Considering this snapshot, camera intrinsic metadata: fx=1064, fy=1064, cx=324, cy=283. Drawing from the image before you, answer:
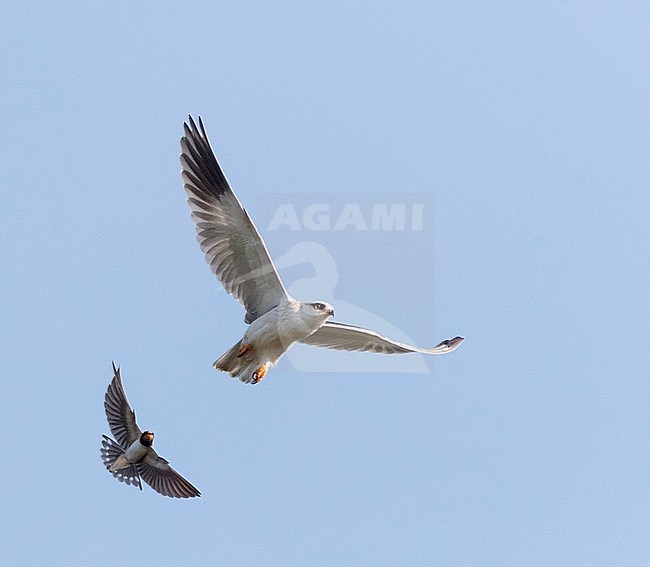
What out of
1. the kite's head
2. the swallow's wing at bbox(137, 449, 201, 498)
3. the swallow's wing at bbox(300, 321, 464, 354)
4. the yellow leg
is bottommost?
the swallow's wing at bbox(137, 449, 201, 498)

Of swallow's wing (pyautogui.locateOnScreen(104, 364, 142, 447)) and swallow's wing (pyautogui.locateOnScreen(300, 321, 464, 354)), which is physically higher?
swallow's wing (pyautogui.locateOnScreen(300, 321, 464, 354))

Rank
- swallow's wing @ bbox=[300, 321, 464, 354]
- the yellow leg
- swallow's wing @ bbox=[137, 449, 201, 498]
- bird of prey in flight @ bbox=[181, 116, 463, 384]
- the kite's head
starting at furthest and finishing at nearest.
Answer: swallow's wing @ bbox=[137, 449, 201, 498]
swallow's wing @ bbox=[300, 321, 464, 354]
the yellow leg
bird of prey in flight @ bbox=[181, 116, 463, 384]
the kite's head

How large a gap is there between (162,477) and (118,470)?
739 millimetres

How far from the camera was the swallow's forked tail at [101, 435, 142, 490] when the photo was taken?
17550 millimetres

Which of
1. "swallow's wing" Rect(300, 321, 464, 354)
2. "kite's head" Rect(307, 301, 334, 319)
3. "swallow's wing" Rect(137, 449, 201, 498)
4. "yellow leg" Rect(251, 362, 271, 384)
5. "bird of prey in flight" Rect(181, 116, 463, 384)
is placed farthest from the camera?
"swallow's wing" Rect(137, 449, 201, 498)

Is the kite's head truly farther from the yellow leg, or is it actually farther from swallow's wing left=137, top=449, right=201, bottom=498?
swallow's wing left=137, top=449, right=201, bottom=498

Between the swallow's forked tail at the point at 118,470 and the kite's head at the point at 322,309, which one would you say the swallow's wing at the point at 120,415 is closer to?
the swallow's forked tail at the point at 118,470

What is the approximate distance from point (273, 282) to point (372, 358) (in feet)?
9.69

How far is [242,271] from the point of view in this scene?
582 inches

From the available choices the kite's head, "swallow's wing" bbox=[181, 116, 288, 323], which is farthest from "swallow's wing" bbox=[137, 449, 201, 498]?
the kite's head

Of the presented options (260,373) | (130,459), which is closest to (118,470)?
(130,459)

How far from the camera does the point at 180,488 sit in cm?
1747

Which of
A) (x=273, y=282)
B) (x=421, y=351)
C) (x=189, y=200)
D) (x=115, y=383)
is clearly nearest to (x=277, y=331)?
(x=273, y=282)

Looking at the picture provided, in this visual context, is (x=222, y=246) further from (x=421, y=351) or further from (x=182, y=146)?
(x=421, y=351)
